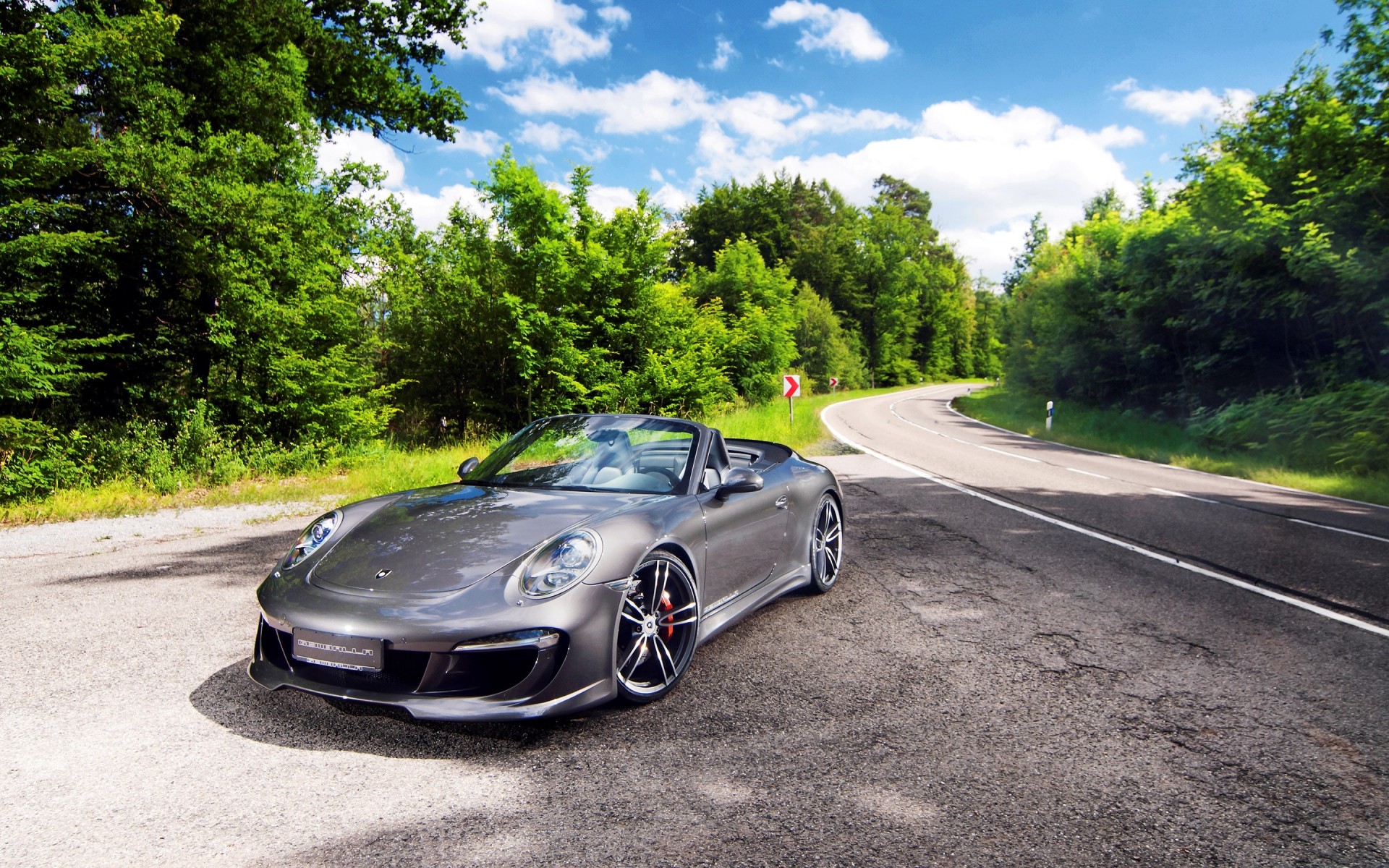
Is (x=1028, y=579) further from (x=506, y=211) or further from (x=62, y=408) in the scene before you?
(x=506, y=211)

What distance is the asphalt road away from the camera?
2391mm

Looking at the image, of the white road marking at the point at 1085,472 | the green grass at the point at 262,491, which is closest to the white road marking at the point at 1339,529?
the white road marking at the point at 1085,472

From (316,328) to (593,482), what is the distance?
10.9 m

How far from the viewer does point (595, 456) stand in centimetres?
450

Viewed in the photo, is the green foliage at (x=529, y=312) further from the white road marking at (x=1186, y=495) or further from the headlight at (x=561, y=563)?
the headlight at (x=561, y=563)

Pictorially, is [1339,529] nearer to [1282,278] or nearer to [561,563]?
[561,563]

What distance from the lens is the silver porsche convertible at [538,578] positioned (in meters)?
2.95

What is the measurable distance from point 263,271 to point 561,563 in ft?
38.1

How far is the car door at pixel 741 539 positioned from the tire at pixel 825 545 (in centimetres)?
52

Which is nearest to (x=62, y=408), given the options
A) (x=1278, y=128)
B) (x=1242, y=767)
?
(x=1242, y=767)

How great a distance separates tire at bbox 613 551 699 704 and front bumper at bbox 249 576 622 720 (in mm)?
202

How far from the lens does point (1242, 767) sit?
295cm

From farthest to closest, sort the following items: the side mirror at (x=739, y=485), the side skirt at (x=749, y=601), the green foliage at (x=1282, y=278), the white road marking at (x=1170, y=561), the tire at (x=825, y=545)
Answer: the green foliage at (x=1282, y=278) < the tire at (x=825, y=545) < the white road marking at (x=1170, y=561) < the side mirror at (x=739, y=485) < the side skirt at (x=749, y=601)

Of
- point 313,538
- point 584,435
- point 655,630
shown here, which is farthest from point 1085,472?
point 313,538
